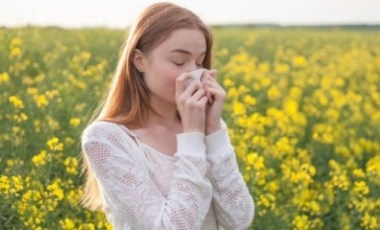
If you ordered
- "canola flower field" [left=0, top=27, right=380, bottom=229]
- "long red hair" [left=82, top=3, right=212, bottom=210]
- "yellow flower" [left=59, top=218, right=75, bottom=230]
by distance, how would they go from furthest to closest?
"canola flower field" [left=0, top=27, right=380, bottom=229]
"yellow flower" [left=59, top=218, right=75, bottom=230]
"long red hair" [left=82, top=3, right=212, bottom=210]

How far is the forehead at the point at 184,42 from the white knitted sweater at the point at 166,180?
0.68ft

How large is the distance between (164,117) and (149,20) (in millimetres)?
242

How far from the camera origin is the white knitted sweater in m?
1.98

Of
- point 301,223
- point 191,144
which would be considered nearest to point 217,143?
point 191,144

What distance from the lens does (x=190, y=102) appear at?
6.45ft

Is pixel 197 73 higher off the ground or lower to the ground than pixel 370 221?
higher

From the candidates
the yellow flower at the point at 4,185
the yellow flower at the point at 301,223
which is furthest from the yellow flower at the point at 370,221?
the yellow flower at the point at 4,185

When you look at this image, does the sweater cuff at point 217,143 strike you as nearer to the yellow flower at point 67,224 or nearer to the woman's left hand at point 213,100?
the woman's left hand at point 213,100

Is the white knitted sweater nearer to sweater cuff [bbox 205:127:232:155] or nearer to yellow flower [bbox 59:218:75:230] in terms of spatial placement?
sweater cuff [bbox 205:127:232:155]

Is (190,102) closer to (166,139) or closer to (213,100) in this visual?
(213,100)

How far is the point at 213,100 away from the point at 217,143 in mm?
110

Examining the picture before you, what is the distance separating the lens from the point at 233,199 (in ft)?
6.82

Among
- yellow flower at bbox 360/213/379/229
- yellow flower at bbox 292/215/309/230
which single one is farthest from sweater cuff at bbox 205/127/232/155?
yellow flower at bbox 360/213/379/229

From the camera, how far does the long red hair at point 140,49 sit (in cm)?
208
